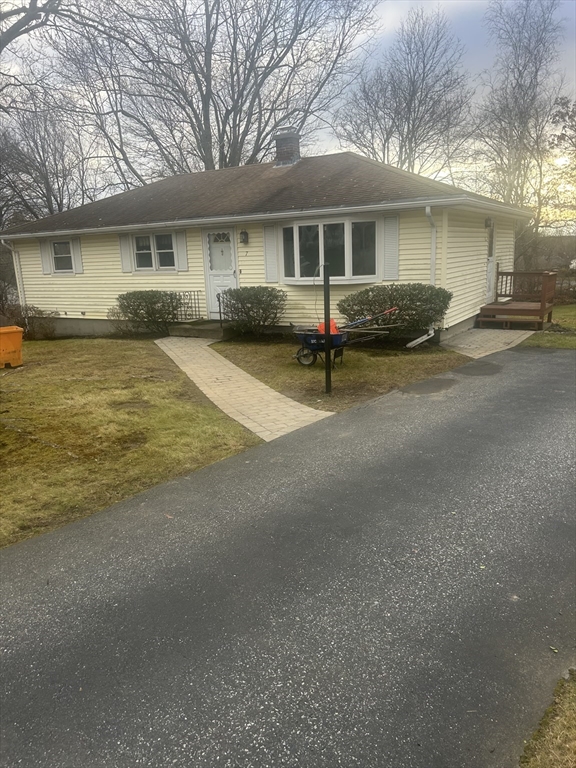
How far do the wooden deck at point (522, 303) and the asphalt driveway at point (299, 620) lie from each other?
9684mm

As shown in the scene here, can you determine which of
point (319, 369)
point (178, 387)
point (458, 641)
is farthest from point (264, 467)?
point (319, 369)

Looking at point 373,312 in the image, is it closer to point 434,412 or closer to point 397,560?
point 434,412

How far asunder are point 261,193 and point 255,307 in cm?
375

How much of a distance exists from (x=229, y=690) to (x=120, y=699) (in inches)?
19.1

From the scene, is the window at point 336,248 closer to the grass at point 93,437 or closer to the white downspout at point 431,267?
the white downspout at point 431,267

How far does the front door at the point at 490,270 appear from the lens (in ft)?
49.9

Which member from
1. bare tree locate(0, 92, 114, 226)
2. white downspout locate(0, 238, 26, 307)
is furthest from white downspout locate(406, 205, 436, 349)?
bare tree locate(0, 92, 114, 226)

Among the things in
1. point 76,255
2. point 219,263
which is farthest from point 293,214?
point 76,255

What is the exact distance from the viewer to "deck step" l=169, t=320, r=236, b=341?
13871 mm

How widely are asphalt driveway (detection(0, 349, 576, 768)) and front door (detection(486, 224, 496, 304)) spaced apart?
37.5 feet

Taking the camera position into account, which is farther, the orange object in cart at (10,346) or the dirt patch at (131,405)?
the orange object in cart at (10,346)

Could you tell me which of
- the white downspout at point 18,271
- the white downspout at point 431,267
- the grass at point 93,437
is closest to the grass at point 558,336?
the white downspout at point 431,267

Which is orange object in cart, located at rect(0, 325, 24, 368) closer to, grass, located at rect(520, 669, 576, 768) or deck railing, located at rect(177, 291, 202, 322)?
deck railing, located at rect(177, 291, 202, 322)

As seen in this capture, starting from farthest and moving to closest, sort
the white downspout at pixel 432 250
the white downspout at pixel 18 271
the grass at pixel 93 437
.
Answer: the white downspout at pixel 18 271
the white downspout at pixel 432 250
the grass at pixel 93 437
